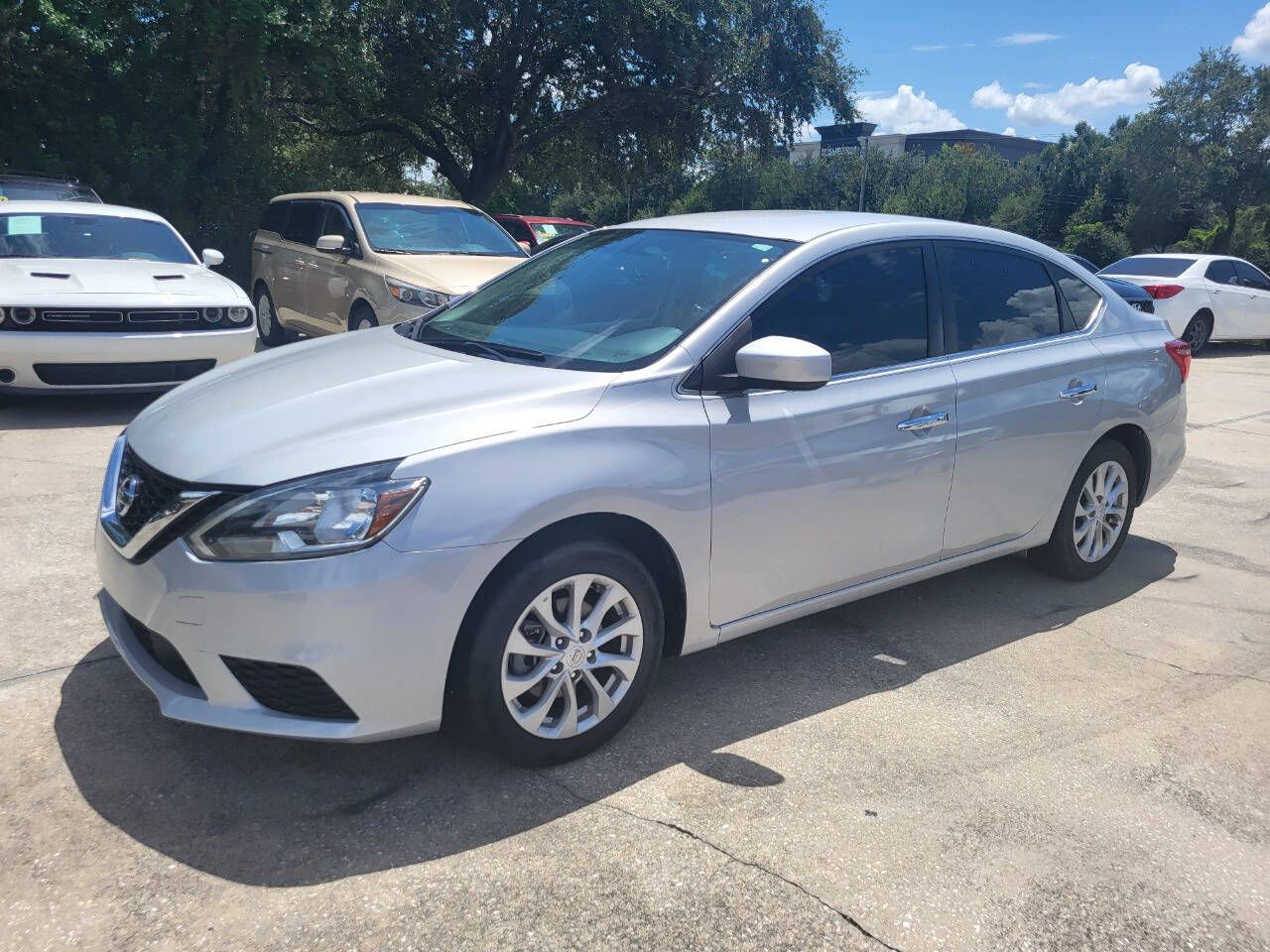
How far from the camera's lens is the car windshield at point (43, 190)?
1006 centimetres

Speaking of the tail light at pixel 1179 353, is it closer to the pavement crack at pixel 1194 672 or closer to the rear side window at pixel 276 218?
the pavement crack at pixel 1194 672

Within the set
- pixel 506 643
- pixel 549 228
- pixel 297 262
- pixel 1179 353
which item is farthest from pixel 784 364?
pixel 549 228

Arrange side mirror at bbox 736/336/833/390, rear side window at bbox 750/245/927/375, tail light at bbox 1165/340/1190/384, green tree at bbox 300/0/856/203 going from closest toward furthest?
side mirror at bbox 736/336/833/390, rear side window at bbox 750/245/927/375, tail light at bbox 1165/340/1190/384, green tree at bbox 300/0/856/203

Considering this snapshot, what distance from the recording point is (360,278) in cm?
951

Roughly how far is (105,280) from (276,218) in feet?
15.1

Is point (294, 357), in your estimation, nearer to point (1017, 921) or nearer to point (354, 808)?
point (354, 808)

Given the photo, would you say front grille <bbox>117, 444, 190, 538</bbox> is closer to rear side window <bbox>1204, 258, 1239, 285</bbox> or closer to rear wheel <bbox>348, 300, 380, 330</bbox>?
rear wheel <bbox>348, 300, 380, 330</bbox>

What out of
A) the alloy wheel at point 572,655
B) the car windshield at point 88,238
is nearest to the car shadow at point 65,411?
the car windshield at point 88,238

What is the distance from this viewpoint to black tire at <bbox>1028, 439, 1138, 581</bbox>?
16.2 ft

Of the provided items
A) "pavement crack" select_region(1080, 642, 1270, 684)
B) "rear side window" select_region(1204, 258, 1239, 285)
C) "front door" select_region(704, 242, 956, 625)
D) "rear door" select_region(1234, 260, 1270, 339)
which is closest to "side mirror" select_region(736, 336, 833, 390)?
"front door" select_region(704, 242, 956, 625)

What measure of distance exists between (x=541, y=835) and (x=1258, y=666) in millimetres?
3173

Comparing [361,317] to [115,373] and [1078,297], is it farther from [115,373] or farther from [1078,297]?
[1078,297]

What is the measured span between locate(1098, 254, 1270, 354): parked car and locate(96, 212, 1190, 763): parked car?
12507 millimetres

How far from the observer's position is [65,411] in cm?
783
